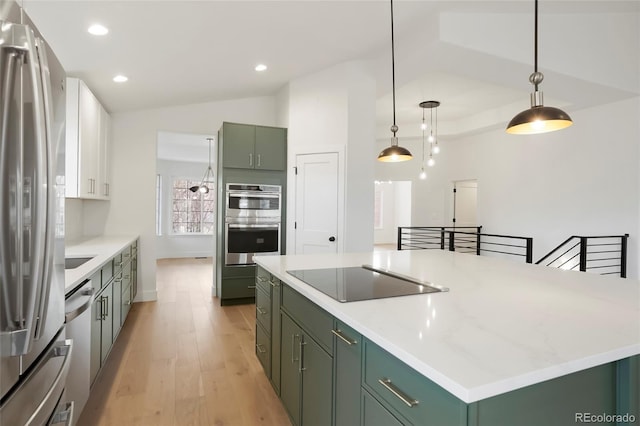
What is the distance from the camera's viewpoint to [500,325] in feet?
4.11

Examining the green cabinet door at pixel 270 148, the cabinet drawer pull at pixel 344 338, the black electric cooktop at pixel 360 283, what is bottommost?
the cabinet drawer pull at pixel 344 338

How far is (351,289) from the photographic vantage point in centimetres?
177

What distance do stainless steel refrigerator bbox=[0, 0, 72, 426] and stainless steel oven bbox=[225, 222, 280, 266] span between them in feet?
11.8

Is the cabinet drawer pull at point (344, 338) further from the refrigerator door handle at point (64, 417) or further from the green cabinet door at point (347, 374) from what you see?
the refrigerator door handle at point (64, 417)

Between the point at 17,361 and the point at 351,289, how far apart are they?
4.16 feet

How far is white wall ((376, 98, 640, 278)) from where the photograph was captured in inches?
195

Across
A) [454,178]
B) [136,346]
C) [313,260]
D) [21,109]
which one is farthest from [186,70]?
[454,178]

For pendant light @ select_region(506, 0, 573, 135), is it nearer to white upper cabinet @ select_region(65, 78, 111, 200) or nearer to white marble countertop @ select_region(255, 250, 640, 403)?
white marble countertop @ select_region(255, 250, 640, 403)

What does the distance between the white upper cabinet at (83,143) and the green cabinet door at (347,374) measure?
2.90 meters

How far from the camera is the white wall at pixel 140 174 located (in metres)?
4.84

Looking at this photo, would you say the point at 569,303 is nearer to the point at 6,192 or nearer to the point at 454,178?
the point at 6,192

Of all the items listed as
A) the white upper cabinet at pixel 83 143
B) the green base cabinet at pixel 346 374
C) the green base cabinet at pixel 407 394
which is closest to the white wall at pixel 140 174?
the white upper cabinet at pixel 83 143

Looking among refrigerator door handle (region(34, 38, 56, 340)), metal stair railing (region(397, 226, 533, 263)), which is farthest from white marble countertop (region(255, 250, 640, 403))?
metal stair railing (region(397, 226, 533, 263))

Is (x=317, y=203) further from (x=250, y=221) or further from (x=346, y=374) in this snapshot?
(x=346, y=374)
